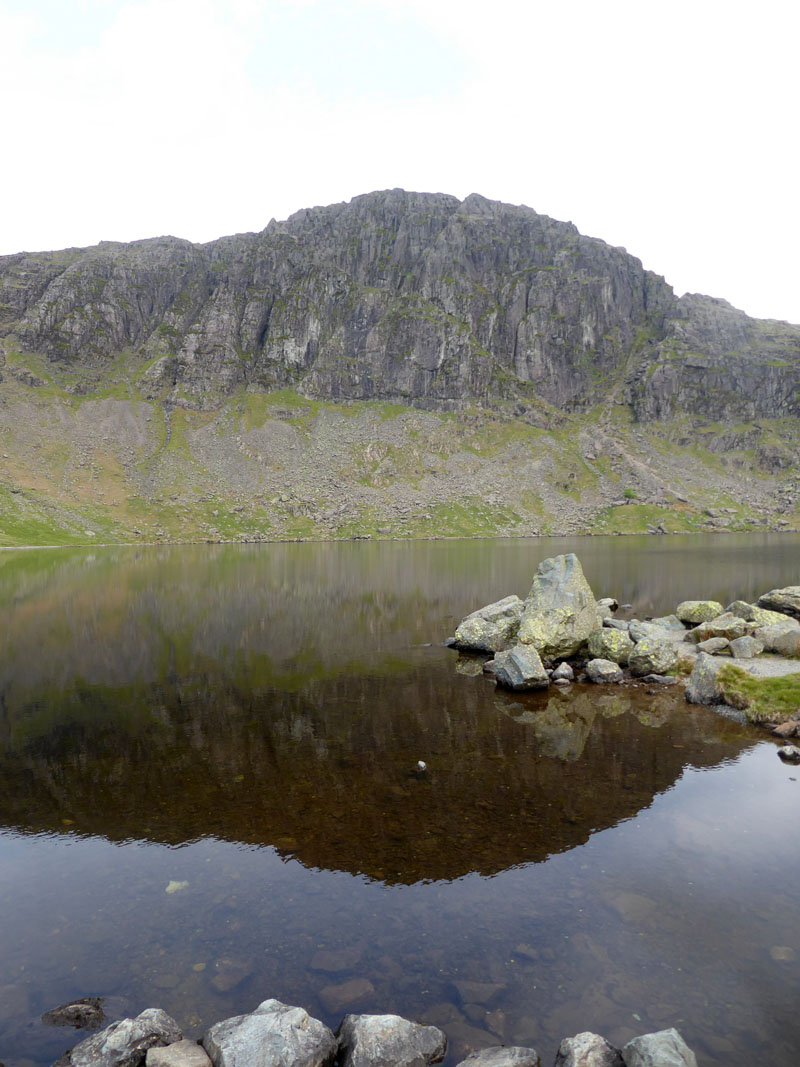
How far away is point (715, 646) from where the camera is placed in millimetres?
36906

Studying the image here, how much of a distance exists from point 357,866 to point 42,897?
759 centimetres

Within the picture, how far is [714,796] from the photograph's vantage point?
19531 millimetres

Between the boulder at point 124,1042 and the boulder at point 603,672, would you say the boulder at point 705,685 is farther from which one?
the boulder at point 124,1042

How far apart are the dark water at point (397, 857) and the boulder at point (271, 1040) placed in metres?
1.11

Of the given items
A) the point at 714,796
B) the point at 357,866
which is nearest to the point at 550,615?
the point at 714,796

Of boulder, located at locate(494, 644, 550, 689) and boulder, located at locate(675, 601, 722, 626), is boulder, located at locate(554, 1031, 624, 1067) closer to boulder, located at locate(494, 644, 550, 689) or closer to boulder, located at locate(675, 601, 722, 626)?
boulder, located at locate(494, 644, 550, 689)

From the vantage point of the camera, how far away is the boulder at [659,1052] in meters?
8.61

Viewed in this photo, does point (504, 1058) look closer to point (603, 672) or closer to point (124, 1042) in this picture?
point (124, 1042)

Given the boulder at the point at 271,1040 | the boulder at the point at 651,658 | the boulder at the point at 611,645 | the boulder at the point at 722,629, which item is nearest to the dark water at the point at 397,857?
the boulder at the point at 271,1040

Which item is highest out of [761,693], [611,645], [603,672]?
[761,693]

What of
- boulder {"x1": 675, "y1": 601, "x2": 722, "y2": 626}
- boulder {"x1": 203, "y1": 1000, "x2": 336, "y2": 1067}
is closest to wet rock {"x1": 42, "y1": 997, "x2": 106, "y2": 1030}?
boulder {"x1": 203, "y1": 1000, "x2": 336, "y2": 1067}

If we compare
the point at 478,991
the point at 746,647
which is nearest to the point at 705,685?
the point at 746,647

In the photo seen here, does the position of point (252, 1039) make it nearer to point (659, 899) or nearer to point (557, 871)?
point (557, 871)

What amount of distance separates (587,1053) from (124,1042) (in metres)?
7.25
